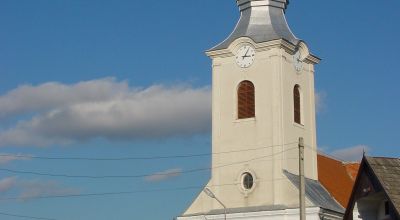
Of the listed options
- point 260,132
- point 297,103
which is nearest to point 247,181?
point 260,132

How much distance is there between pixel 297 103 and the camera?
175ft

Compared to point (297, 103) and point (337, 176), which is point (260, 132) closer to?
point (297, 103)

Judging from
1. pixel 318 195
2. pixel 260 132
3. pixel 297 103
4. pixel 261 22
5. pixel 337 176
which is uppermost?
pixel 261 22

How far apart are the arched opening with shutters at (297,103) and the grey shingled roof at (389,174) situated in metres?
19.8

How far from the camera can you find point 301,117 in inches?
2099

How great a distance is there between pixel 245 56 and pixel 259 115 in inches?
143

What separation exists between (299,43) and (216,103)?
6053 mm

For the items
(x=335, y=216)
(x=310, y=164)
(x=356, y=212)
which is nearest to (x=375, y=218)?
(x=356, y=212)

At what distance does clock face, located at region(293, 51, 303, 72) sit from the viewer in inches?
2098

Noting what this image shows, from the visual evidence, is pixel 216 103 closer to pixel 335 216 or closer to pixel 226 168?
pixel 226 168

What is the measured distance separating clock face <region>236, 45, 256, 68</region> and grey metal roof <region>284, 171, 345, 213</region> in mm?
6823

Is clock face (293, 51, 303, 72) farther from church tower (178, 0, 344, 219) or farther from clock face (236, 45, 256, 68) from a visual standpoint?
clock face (236, 45, 256, 68)

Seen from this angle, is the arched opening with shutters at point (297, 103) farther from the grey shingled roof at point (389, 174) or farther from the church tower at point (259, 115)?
the grey shingled roof at point (389, 174)

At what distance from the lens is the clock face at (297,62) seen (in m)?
53.3
